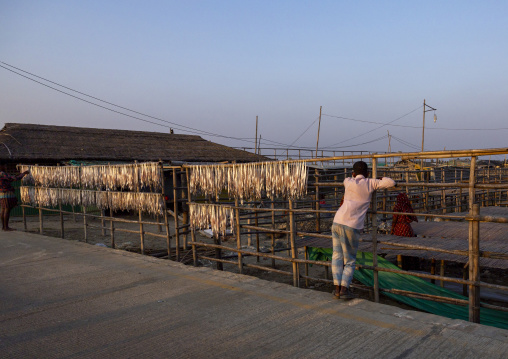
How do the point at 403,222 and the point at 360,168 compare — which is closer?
the point at 360,168

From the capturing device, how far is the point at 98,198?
30.8 feet

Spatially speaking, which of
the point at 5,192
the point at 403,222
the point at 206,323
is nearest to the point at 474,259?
the point at 206,323

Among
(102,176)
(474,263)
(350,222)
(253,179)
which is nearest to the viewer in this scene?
(474,263)

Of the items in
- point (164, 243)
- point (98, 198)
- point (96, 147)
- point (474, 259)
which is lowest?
point (164, 243)

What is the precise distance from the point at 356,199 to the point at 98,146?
17.8 m

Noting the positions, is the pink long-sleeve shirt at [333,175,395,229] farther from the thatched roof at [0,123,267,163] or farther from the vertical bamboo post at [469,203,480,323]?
the thatched roof at [0,123,267,163]

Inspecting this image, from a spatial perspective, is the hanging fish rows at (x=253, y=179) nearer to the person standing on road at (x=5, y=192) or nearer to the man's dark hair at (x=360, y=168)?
the man's dark hair at (x=360, y=168)

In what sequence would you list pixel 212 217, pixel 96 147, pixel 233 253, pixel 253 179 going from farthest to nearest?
pixel 96 147 < pixel 233 253 < pixel 212 217 < pixel 253 179

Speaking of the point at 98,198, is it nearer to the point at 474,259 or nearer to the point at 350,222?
the point at 350,222

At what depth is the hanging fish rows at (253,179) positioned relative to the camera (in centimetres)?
547

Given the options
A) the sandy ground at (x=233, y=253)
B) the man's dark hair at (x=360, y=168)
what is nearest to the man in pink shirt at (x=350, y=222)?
the man's dark hair at (x=360, y=168)

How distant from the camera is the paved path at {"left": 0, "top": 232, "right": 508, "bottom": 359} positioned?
10.9 ft

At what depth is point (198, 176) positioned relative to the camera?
696cm

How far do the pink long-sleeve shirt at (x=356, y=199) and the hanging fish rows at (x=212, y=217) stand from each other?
2.49 meters
